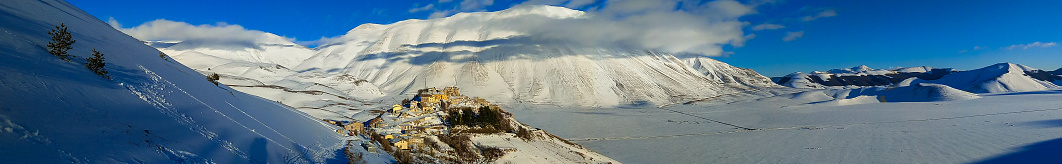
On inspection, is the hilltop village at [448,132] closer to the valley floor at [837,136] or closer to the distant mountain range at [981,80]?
the valley floor at [837,136]

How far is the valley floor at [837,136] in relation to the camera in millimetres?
19452

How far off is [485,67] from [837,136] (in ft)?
187

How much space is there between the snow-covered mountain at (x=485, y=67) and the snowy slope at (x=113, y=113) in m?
44.8

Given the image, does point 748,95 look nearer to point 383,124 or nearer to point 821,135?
point 821,135

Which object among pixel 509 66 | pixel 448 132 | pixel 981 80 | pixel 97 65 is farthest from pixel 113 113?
pixel 981 80

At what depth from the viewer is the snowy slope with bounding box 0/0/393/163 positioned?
338cm

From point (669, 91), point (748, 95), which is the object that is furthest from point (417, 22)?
point (748, 95)

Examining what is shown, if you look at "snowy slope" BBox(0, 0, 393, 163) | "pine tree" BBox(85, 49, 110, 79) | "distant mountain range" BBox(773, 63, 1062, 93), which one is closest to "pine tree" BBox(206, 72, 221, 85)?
"snowy slope" BBox(0, 0, 393, 163)

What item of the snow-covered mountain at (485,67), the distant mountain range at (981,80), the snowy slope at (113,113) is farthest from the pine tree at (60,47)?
the distant mountain range at (981,80)

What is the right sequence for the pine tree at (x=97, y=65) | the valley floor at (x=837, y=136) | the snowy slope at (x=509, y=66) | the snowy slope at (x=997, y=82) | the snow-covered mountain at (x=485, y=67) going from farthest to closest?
the snowy slope at (x=997, y=82) → the snowy slope at (x=509, y=66) → the snow-covered mountain at (x=485, y=67) → the valley floor at (x=837, y=136) → the pine tree at (x=97, y=65)

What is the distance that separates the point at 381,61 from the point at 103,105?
79.0 m

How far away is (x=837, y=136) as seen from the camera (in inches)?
1008

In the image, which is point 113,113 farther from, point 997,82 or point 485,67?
point 997,82

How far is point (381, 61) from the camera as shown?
80.1 meters
